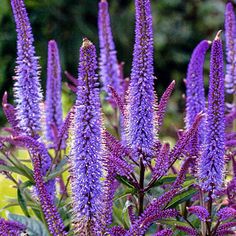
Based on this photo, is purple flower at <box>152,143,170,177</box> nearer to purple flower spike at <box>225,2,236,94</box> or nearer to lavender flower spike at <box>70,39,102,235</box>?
lavender flower spike at <box>70,39,102,235</box>

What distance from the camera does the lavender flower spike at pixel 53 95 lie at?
2.99 metres

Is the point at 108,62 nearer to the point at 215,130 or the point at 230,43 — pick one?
the point at 230,43

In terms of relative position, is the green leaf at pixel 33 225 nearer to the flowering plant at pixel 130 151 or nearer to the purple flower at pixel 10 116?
the flowering plant at pixel 130 151

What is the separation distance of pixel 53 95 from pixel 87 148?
3.48 ft

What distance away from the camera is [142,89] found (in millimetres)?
2283

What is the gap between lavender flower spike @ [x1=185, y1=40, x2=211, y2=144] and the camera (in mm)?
2725

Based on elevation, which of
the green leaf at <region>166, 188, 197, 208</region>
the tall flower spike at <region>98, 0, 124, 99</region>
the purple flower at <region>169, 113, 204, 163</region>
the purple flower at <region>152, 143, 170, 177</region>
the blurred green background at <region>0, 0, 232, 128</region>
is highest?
the blurred green background at <region>0, 0, 232, 128</region>

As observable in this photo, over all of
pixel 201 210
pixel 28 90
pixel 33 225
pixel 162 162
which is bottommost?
pixel 33 225

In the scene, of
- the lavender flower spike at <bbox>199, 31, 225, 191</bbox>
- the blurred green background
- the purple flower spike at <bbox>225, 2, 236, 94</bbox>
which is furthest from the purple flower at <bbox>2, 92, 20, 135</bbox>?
the blurred green background

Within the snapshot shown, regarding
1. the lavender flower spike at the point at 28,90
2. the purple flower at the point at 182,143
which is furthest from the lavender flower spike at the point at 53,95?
the purple flower at the point at 182,143

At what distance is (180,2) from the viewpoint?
467 inches

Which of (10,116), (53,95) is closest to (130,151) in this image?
(10,116)

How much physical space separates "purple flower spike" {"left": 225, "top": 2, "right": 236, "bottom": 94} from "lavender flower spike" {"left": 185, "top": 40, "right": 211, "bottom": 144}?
1.87ft

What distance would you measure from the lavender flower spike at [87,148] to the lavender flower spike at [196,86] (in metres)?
0.74
